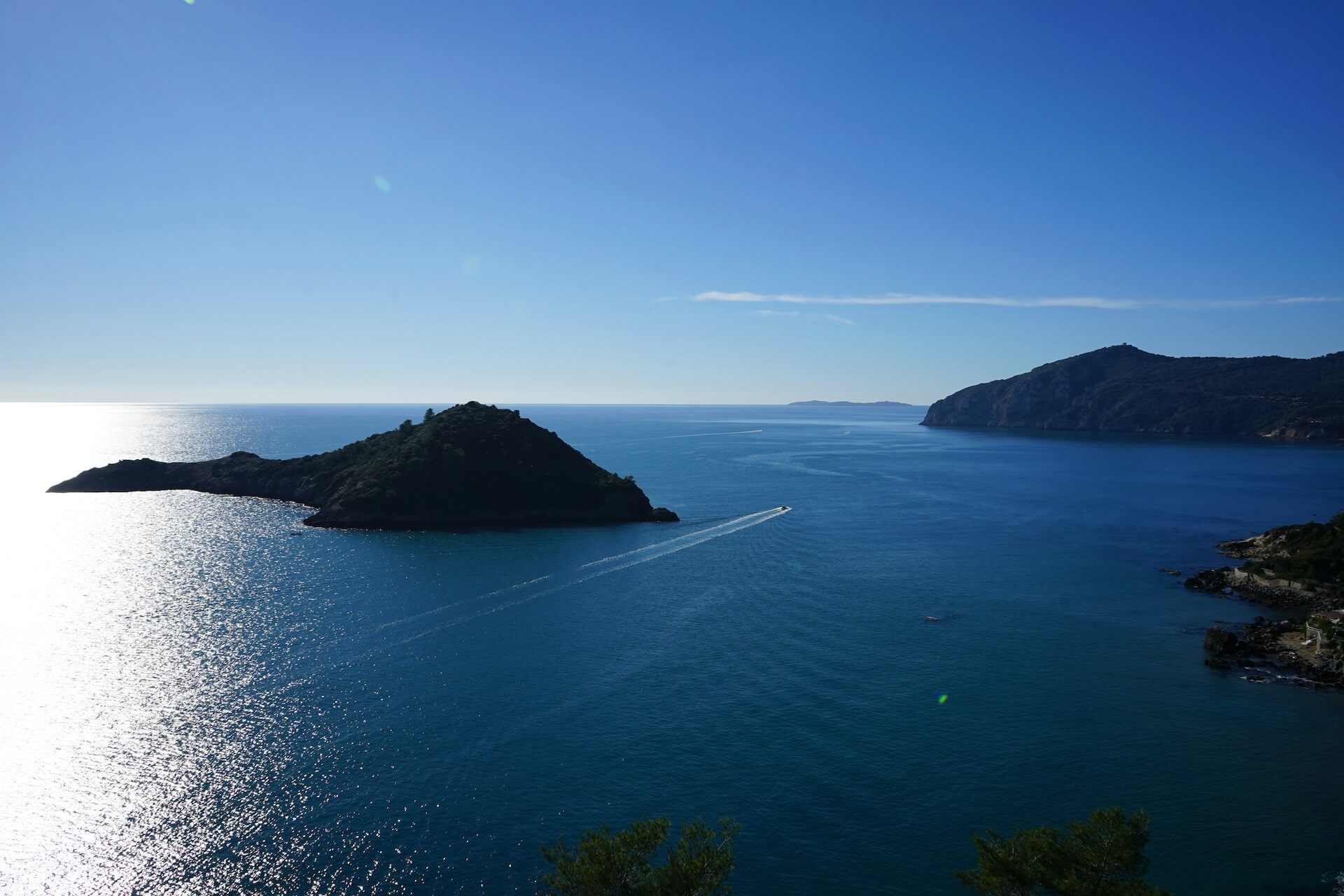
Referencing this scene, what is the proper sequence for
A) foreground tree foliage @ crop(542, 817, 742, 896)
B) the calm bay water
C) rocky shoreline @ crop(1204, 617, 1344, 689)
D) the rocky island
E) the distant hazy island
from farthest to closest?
the distant hazy island
the rocky island
rocky shoreline @ crop(1204, 617, 1344, 689)
the calm bay water
foreground tree foliage @ crop(542, 817, 742, 896)

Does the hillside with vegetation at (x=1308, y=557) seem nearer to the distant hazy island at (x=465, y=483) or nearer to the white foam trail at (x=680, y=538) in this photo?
the white foam trail at (x=680, y=538)

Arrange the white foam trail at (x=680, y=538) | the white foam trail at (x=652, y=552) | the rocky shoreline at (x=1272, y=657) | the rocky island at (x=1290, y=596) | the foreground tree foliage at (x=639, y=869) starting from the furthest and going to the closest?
1. the white foam trail at (x=680, y=538)
2. the white foam trail at (x=652, y=552)
3. the rocky island at (x=1290, y=596)
4. the rocky shoreline at (x=1272, y=657)
5. the foreground tree foliage at (x=639, y=869)

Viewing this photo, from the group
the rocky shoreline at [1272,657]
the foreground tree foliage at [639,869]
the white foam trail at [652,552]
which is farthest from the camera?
the white foam trail at [652,552]

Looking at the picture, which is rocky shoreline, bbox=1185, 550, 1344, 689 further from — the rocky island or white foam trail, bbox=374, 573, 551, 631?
white foam trail, bbox=374, 573, 551, 631

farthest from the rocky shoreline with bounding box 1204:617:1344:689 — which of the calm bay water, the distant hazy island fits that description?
the distant hazy island

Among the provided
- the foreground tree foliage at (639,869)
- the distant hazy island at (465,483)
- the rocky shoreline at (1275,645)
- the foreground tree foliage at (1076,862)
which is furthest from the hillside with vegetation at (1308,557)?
the foreground tree foliage at (639,869)

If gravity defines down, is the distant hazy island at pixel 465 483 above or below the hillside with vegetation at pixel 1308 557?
above
